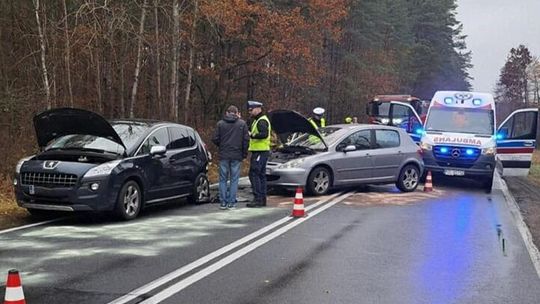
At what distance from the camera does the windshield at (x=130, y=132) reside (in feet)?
33.2

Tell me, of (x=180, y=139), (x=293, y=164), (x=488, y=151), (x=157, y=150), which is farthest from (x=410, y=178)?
(x=157, y=150)

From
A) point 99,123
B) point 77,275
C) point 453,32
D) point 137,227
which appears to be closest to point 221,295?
point 77,275

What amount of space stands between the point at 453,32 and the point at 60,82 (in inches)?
2579

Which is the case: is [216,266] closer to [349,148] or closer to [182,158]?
[182,158]

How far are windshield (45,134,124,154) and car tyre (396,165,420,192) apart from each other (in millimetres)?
7398

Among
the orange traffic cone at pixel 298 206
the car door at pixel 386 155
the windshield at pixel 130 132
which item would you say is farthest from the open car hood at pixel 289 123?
the windshield at pixel 130 132

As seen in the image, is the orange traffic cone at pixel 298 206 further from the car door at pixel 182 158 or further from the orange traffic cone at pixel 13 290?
the orange traffic cone at pixel 13 290

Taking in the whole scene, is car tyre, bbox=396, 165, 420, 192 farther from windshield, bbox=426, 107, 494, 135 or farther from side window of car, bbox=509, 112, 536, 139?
side window of car, bbox=509, 112, 536, 139

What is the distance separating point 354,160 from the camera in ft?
45.2

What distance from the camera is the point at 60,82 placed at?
19.1 metres

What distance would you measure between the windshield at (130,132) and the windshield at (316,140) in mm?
4303

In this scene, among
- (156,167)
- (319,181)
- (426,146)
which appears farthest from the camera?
(426,146)

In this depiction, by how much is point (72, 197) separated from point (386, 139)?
8149 millimetres

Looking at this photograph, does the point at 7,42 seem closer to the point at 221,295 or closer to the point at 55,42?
the point at 55,42
